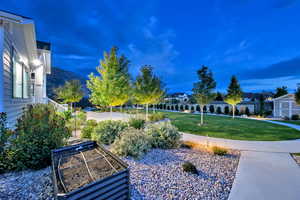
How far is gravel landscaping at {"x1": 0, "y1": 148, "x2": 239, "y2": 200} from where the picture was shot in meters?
2.29

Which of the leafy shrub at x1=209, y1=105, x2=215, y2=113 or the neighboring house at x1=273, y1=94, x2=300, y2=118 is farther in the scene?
the leafy shrub at x1=209, y1=105, x2=215, y2=113

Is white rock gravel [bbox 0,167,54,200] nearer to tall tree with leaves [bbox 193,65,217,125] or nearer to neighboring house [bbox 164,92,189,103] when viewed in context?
tall tree with leaves [bbox 193,65,217,125]

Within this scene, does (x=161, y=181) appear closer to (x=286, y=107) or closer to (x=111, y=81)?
(x=111, y=81)

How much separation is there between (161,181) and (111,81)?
19.8 ft

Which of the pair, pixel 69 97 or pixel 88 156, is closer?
pixel 88 156

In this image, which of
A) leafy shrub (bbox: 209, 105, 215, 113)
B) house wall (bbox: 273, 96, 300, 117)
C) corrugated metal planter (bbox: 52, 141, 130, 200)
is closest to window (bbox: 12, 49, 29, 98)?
corrugated metal planter (bbox: 52, 141, 130, 200)

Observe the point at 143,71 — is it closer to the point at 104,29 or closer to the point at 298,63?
the point at 104,29

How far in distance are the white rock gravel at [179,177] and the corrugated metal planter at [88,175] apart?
2.13 ft

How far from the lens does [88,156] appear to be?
9.40 feet

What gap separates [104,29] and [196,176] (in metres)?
27.0

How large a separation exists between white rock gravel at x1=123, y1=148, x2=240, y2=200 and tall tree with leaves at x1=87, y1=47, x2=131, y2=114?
14.7 feet

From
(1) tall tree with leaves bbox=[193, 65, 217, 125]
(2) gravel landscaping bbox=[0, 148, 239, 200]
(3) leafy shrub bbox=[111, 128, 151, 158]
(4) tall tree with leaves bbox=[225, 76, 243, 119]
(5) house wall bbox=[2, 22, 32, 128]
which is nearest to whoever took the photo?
(2) gravel landscaping bbox=[0, 148, 239, 200]

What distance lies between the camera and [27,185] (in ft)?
7.77

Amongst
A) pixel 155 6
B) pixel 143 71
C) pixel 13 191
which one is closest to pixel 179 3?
pixel 155 6
